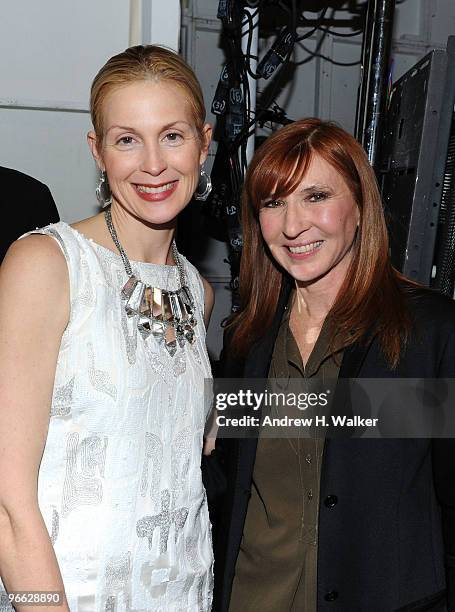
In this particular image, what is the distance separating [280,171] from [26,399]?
735 mm

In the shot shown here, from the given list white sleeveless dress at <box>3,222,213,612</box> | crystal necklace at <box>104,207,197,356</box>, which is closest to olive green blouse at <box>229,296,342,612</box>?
white sleeveless dress at <box>3,222,213,612</box>

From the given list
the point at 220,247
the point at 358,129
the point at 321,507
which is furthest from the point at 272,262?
the point at 220,247

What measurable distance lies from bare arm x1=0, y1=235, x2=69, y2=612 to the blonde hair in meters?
0.34

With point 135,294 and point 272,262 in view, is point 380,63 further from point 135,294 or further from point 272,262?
point 135,294

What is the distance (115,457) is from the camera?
1421 mm

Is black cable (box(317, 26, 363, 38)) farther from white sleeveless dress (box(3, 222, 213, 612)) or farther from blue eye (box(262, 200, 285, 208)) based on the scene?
white sleeveless dress (box(3, 222, 213, 612))

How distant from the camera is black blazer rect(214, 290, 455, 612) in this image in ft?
4.94

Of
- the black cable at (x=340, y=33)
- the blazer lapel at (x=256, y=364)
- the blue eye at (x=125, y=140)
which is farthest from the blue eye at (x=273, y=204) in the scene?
the black cable at (x=340, y=33)

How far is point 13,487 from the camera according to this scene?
1.32m

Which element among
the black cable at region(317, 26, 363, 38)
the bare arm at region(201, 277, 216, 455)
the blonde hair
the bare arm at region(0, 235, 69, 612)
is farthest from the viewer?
the black cable at region(317, 26, 363, 38)

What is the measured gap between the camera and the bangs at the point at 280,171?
5.37 feet

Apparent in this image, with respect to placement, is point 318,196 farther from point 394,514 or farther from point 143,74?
point 394,514

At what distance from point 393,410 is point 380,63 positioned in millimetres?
2086

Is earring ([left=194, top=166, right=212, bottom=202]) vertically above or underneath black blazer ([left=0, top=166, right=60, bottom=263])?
above
